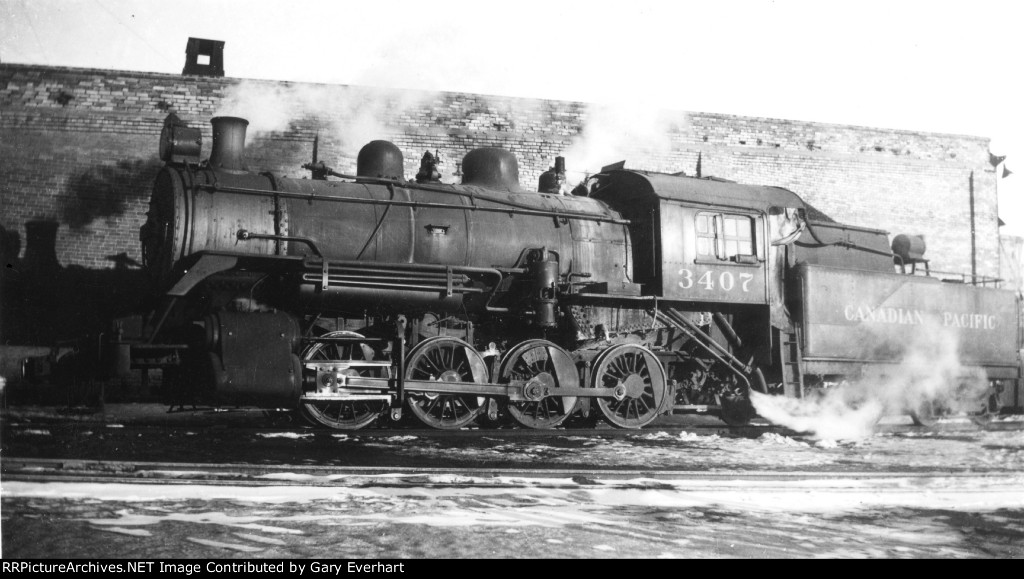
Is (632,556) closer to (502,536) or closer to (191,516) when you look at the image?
(502,536)

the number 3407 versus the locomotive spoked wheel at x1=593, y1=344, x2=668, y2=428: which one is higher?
the number 3407

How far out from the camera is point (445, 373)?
833 centimetres

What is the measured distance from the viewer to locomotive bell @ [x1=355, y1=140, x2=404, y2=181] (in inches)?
362

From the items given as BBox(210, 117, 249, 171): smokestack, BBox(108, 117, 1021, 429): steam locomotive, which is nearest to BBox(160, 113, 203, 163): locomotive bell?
BBox(108, 117, 1021, 429): steam locomotive

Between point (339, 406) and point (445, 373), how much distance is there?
1.12 metres

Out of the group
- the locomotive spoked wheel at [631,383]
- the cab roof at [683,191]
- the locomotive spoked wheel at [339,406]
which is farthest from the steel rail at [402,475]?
the cab roof at [683,191]

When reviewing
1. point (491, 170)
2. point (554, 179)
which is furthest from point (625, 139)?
point (491, 170)

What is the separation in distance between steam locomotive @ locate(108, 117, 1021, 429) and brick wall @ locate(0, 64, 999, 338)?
5.22m

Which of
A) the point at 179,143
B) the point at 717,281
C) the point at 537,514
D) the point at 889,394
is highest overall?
the point at 179,143

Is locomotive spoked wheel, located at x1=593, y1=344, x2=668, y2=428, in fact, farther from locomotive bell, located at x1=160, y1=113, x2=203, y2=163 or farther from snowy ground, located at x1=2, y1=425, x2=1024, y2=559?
locomotive bell, located at x1=160, y1=113, x2=203, y2=163

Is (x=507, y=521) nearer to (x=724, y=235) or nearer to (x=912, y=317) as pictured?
(x=724, y=235)

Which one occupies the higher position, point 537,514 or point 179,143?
point 179,143

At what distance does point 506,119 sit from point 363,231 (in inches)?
308

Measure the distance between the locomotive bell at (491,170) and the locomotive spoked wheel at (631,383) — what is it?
89.3 inches
